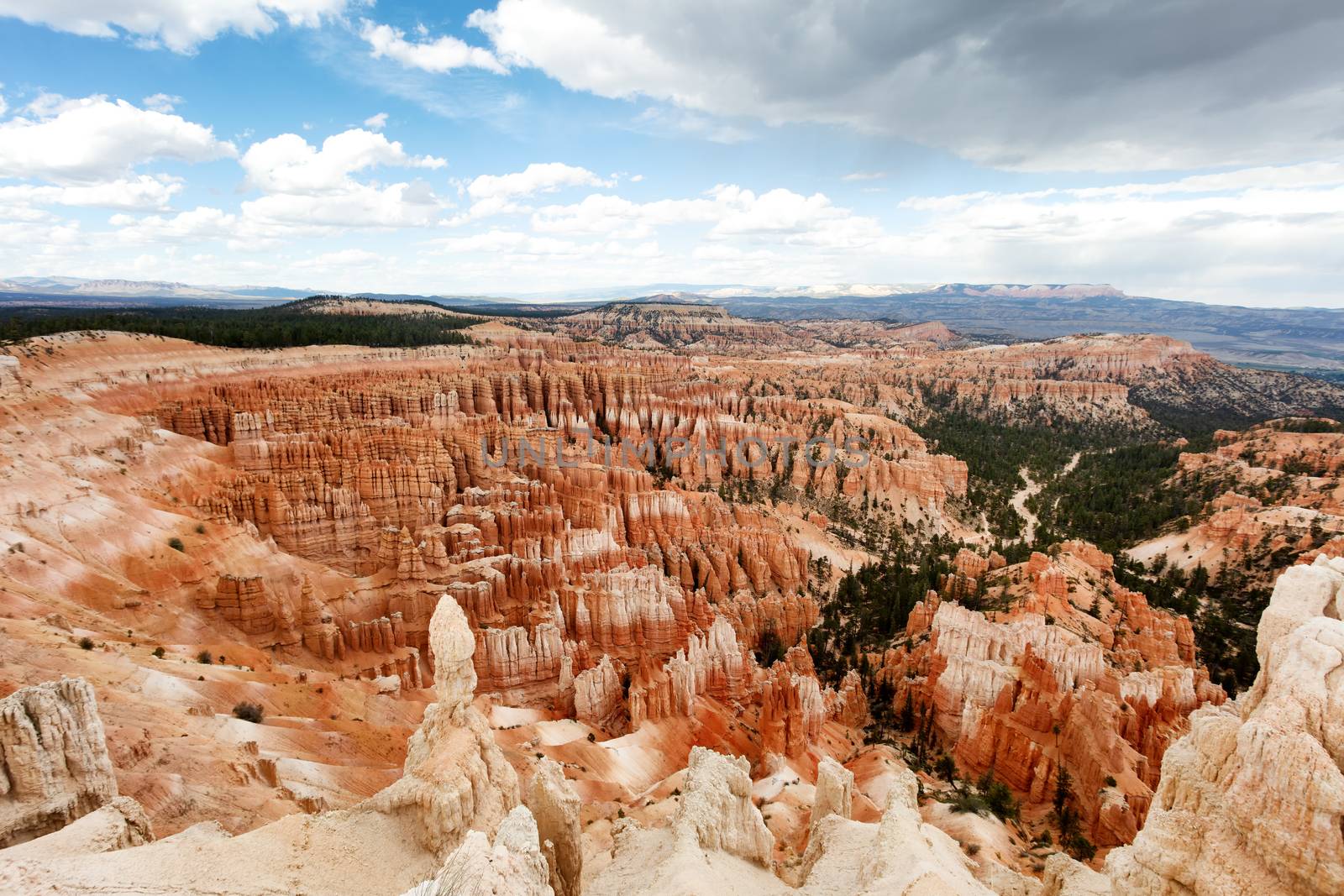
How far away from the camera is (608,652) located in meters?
26.1

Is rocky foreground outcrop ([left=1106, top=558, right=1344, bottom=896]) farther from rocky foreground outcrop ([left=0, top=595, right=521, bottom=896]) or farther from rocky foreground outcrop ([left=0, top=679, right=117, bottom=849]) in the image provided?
rocky foreground outcrop ([left=0, top=679, right=117, bottom=849])

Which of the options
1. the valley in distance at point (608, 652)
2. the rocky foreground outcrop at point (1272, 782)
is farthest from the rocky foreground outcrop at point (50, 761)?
the rocky foreground outcrop at point (1272, 782)

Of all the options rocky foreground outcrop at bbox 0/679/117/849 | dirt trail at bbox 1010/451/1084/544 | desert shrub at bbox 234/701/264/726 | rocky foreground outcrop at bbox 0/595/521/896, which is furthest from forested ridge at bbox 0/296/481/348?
dirt trail at bbox 1010/451/1084/544

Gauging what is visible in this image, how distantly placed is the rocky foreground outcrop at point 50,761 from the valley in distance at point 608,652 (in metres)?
0.04

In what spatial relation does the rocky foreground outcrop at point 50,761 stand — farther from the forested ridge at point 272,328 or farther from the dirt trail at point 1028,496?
the forested ridge at point 272,328

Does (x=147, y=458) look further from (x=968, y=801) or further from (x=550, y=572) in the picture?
(x=968, y=801)

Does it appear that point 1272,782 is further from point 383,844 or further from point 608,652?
point 608,652

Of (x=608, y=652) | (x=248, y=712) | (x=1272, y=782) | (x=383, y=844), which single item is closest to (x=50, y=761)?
(x=383, y=844)

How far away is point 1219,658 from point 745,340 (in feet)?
505

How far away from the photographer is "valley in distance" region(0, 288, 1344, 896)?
303 inches

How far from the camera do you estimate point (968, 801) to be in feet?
55.1

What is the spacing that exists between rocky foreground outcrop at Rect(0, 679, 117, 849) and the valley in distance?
4 centimetres

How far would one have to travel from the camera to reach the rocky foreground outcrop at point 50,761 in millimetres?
7891

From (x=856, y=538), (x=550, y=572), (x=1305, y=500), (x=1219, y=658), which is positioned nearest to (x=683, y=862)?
(x=550, y=572)
